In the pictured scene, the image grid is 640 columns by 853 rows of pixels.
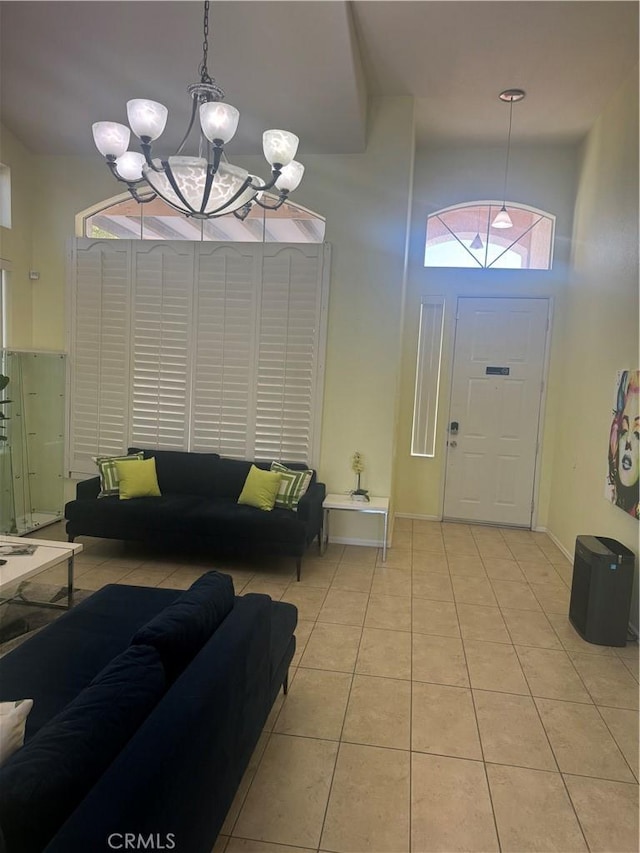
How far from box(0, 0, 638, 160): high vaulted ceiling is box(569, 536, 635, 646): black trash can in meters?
3.43

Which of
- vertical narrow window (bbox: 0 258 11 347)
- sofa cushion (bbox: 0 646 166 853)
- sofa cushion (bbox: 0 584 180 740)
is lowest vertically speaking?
sofa cushion (bbox: 0 584 180 740)

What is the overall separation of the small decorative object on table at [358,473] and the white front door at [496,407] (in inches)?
56.8

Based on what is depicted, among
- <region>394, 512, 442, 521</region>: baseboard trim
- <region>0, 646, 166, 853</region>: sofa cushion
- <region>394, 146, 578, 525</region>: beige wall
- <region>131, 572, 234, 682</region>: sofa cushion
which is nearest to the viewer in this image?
<region>0, 646, 166, 853</region>: sofa cushion

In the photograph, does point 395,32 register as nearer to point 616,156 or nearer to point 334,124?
point 334,124

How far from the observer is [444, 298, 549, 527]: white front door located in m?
5.64

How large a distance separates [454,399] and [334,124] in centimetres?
292

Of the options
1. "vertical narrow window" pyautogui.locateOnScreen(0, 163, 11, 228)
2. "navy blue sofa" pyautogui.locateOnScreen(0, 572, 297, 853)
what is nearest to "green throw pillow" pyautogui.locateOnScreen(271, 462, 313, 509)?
"navy blue sofa" pyautogui.locateOnScreen(0, 572, 297, 853)

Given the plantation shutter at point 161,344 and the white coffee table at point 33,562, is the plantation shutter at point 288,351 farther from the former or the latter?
the white coffee table at point 33,562

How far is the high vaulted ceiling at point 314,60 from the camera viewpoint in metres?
3.53

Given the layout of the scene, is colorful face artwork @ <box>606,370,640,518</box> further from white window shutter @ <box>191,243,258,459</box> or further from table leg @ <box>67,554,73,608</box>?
table leg @ <box>67,554,73,608</box>

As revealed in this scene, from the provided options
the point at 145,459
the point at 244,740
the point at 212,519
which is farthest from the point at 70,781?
the point at 145,459

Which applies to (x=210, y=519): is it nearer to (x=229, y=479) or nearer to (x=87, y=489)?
(x=229, y=479)

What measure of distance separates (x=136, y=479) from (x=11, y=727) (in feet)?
11.1

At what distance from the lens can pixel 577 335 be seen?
5051mm
